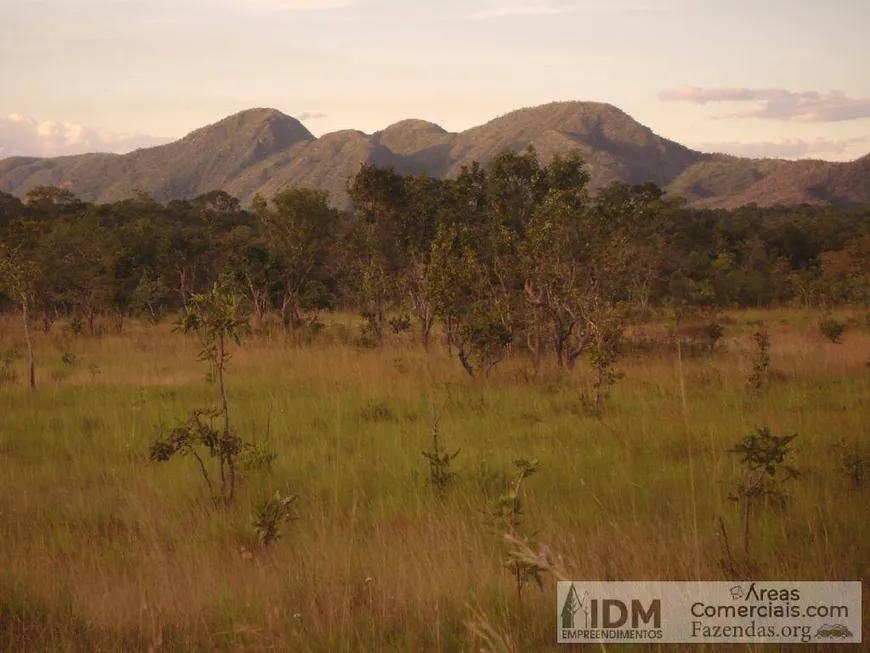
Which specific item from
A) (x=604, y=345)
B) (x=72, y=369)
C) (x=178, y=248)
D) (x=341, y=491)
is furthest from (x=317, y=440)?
(x=178, y=248)

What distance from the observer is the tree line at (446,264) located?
1255cm

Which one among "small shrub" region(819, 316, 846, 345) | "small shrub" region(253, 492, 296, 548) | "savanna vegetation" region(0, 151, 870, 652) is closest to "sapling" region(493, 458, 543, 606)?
"savanna vegetation" region(0, 151, 870, 652)

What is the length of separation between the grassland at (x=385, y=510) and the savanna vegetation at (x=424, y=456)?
27 mm

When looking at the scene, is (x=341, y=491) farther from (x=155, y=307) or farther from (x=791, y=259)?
(x=791, y=259)

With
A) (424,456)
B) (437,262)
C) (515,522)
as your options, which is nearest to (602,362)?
(424,456)

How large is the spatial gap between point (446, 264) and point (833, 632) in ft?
31.6

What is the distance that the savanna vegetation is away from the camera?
3.60m

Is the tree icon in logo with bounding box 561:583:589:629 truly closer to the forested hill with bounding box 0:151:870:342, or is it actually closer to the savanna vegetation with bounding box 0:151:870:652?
the savanna vegetation with bounding box 0:151:870:652

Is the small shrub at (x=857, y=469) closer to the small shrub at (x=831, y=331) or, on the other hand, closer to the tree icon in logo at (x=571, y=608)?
the tree icon in logo at (x=571, y=608)

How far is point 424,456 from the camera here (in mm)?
6445

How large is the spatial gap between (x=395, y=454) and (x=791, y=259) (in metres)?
42.0

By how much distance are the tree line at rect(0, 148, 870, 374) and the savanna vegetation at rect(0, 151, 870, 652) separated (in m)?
0.11

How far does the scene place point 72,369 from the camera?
1370 centimetres

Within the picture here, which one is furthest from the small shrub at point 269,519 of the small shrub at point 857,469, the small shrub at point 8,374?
the small shrub at point 8,374
